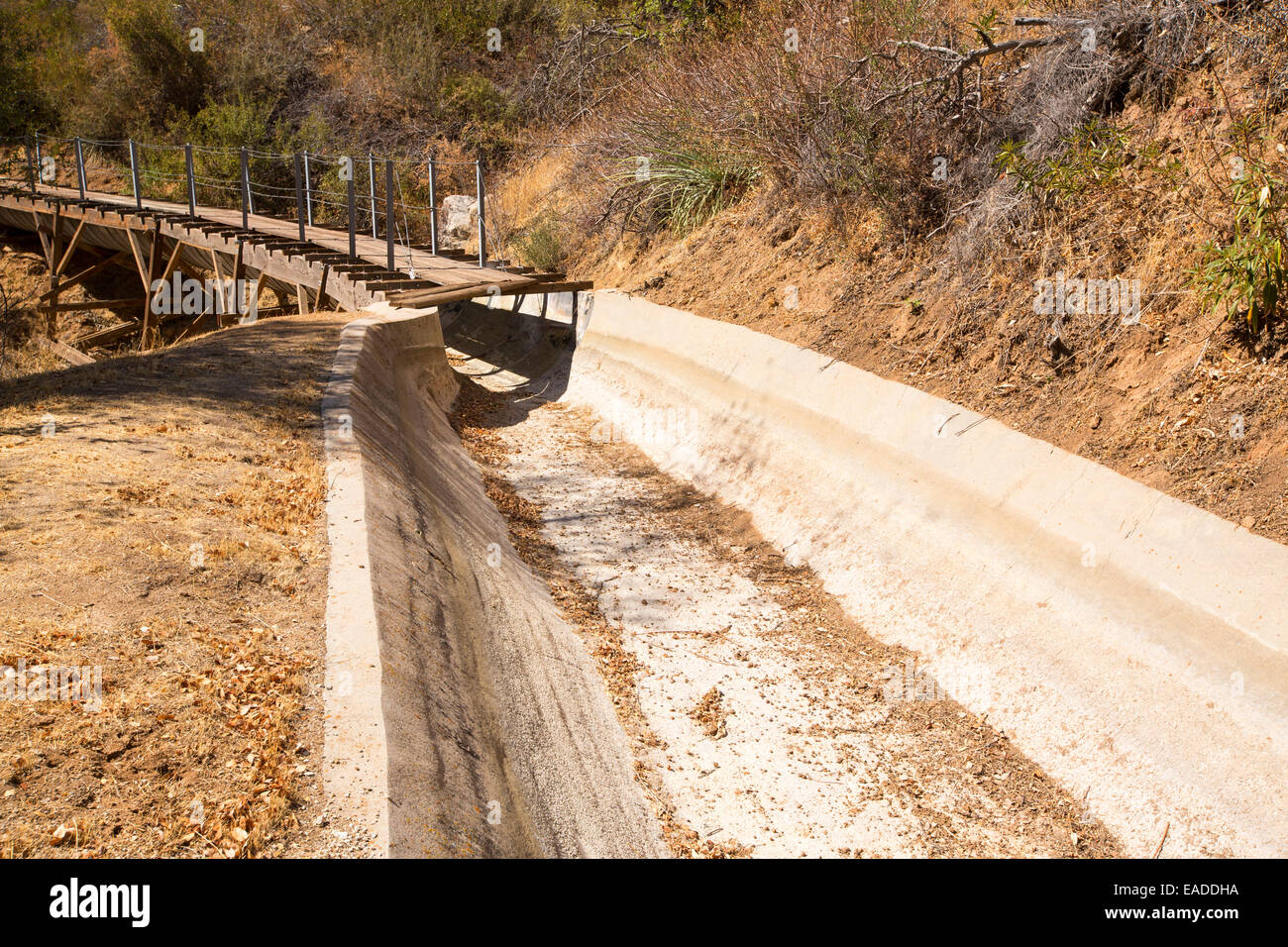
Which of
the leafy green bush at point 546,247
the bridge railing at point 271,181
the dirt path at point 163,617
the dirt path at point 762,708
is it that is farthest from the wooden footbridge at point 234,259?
the dirt path at point 163,617

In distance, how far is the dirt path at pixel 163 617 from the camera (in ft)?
11.6

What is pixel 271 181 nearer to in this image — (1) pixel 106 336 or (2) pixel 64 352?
(1) pixel 106 336

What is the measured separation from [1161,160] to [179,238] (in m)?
15.3

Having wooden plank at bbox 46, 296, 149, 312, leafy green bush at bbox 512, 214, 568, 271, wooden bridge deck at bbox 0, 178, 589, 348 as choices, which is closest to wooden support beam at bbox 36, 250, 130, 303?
wooden bridge deck at bbox 0, 178, 589, 348

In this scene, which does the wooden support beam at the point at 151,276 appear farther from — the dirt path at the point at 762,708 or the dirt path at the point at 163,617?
the dirt path at the point at 762,708

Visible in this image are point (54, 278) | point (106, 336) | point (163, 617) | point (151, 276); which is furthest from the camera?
point (54, 278)

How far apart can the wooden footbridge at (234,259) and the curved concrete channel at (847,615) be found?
4.00 m

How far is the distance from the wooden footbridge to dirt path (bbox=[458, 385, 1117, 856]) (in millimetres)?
Answer: 4895

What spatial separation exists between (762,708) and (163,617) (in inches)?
147

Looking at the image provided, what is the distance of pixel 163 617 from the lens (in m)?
4.71

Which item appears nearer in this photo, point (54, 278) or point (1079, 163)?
point (1079, 163)

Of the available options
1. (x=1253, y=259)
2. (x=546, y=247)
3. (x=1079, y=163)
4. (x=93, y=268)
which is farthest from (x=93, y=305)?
(x=1253, y=259)

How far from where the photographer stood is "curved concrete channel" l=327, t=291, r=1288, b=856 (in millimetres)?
4750

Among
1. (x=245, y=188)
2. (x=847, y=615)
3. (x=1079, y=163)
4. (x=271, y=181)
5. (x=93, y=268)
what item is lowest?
(x=847, y=615)
